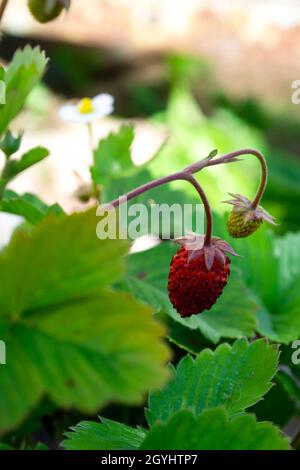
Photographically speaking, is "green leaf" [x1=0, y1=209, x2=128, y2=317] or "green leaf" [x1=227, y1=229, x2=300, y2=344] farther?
"green leaf" [x1=227, y1=229, x2=300, y2=344]

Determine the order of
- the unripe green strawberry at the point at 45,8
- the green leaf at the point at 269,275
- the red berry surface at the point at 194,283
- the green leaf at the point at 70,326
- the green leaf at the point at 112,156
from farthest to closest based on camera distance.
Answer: the green leaf at the point at 269,275, the green leaf at the point at 112,156, the unripe green strawberry at the point at 45,8, the red berry surface at the point at 194,283, the green leaf at the point at 70,326

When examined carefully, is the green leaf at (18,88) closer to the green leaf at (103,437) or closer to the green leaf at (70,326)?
the green leaf at (70,326)

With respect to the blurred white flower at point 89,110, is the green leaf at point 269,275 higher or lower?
lower

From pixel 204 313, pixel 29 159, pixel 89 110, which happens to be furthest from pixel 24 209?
pixel 89 110

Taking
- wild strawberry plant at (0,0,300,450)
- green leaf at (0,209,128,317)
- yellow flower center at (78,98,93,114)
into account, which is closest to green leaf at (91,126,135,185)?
wild strawberry plant at (0,0,300,450)

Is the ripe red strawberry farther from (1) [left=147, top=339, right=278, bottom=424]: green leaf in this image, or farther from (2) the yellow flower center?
(2) the yellow flower center

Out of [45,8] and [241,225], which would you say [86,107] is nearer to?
[45,8]

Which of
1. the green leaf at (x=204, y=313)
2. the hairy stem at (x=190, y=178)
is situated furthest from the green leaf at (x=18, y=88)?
the green leaf at (x=204, y=313)
